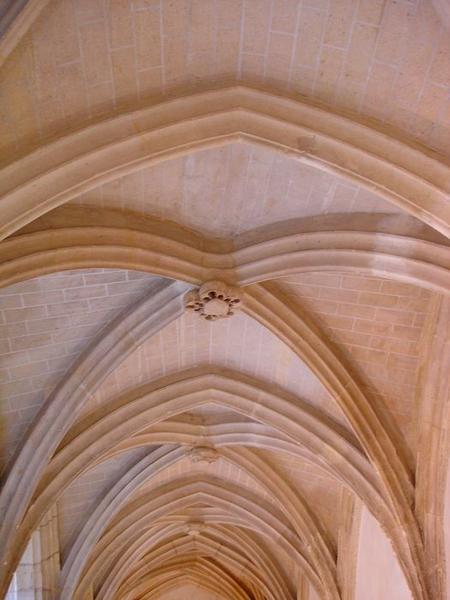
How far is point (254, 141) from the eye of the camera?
6863 millimetres

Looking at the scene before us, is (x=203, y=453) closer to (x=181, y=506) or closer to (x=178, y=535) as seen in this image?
(x=181, y=506)

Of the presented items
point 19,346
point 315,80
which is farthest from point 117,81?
point 19,346

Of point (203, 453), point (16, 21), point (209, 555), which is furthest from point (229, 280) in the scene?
point (209, 555)

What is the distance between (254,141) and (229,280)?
1931 mm

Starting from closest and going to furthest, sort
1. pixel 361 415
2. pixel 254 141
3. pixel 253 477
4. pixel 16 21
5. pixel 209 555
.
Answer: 1. pixel 16 21
2. pixel 254 141
3. pixel 361 415
4. pixel 253 477
5. pixel 209 555

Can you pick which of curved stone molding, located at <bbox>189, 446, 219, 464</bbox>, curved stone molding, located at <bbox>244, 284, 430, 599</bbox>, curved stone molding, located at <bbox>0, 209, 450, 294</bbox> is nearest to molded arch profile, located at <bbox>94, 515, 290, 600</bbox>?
curved stone molding, located at <bbox>189, 446, 219, 464</bbox>

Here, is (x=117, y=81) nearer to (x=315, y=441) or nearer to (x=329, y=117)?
(x=329, y=117)

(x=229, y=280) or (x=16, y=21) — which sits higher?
(x=229, y=280)

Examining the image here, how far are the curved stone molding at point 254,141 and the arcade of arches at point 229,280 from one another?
0.05ft

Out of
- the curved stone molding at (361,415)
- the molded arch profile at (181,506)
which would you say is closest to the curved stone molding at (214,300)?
the curved stone molding at (361,415)

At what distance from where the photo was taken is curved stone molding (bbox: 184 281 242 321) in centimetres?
844

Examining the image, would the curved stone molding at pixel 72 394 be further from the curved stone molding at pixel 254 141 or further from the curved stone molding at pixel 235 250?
the curved stone molding at pixel 254 141

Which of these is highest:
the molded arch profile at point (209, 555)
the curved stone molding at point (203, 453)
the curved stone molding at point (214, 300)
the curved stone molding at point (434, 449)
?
the molded arch profile at point (209, 555)

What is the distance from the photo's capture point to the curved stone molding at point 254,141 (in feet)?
A: 21.4
